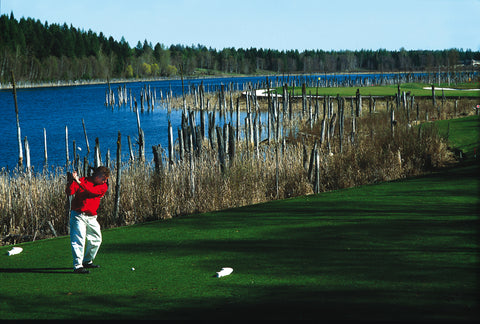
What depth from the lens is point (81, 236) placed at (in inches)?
296

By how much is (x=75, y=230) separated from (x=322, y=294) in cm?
346

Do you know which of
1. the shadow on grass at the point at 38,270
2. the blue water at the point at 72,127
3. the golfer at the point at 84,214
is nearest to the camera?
the golfer at the point at 84,214

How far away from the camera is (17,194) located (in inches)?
573

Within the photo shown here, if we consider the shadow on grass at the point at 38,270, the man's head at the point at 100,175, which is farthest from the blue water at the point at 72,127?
the man's head at the point at 100,175

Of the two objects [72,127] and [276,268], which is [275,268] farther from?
[72,127]

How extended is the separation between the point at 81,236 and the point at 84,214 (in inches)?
11.7

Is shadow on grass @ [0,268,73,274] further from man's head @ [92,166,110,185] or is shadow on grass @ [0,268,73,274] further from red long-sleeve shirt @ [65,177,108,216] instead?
man's head @ [92,166,110,185]

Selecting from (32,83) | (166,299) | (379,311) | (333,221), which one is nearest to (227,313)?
(166,299)

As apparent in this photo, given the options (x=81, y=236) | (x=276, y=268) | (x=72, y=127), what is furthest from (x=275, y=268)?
(x=72, y=127)

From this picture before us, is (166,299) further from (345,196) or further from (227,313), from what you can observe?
(345,196)

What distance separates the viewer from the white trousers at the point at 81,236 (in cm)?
744

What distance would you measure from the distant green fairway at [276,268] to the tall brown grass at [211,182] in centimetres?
350

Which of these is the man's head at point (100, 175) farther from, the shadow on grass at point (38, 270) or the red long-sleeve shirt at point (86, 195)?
the shadow on grass at point (38, 270)

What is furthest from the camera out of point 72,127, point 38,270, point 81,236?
point 72,127
